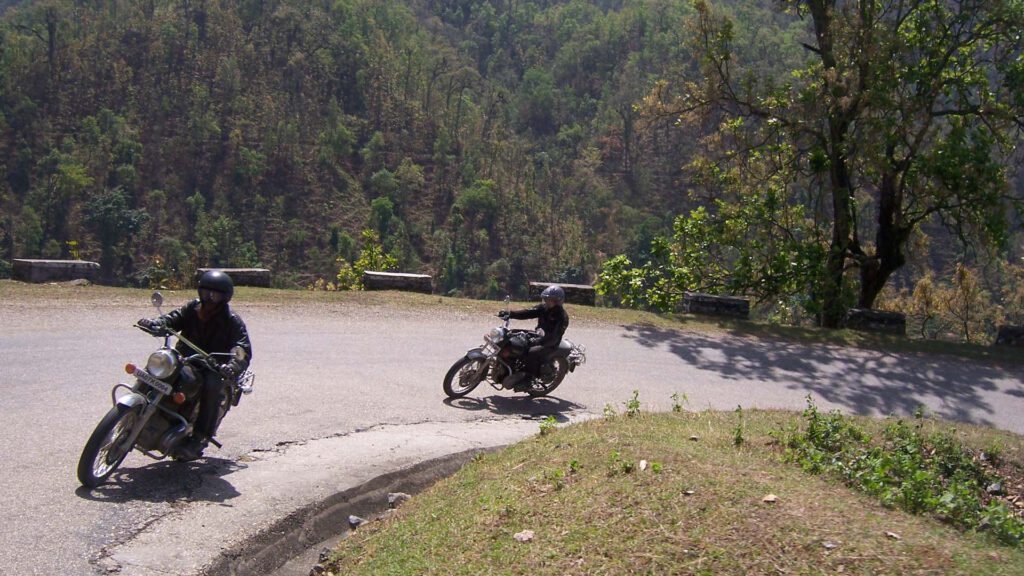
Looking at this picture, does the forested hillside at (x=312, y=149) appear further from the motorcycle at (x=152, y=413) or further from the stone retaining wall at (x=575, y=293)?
the motorcycle at (x=152, y=413)

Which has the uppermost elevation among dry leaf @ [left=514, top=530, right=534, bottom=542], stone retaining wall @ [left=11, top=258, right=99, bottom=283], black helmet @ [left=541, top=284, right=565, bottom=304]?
black helmet @ [left=541, top=284, right=565, bottom=304]

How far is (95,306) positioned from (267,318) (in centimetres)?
247

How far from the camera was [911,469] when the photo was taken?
6.23 metres

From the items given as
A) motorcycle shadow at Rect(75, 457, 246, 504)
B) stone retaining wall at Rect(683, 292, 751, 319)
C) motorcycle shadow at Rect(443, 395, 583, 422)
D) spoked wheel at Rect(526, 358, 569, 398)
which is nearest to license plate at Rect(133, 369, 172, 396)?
motorcycle shadow at Rect(75, 457, 246, 504)

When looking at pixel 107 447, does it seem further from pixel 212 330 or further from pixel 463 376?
pixel 463 376

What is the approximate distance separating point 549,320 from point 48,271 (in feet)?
31.6

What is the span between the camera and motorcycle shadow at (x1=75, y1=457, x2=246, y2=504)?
600cm

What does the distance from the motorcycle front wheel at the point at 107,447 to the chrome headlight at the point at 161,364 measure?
10.8 inches

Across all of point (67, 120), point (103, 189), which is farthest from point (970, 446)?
point (67, 120)

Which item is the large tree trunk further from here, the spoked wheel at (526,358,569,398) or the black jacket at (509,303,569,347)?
the spoked wheel at (526,358,569,398)

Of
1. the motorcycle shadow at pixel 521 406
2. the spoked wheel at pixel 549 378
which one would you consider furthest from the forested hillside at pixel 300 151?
the spoked wheel at pixel 549 378

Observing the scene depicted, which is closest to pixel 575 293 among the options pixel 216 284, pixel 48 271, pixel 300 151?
pixel 48 271

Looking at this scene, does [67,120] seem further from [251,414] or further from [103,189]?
[251,414]

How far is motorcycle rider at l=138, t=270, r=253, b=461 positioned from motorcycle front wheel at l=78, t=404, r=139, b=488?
1.44 feet
